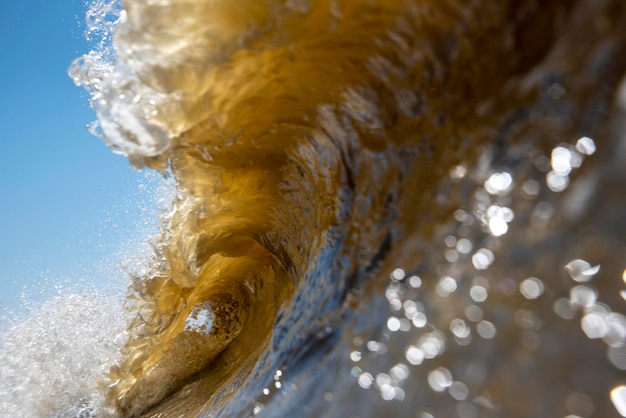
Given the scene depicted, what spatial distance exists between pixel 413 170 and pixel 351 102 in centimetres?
40

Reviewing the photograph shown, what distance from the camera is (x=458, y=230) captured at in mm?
998

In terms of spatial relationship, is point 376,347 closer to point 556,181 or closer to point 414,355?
point 414,355

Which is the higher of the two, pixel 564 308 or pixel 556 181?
pixel 556 181

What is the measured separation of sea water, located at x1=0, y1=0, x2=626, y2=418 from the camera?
2.60ft

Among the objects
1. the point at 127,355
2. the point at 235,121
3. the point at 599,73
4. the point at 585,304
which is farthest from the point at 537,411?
the point at 127,355

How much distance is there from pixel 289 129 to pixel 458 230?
1.05 m

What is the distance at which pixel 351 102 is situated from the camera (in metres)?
1.55

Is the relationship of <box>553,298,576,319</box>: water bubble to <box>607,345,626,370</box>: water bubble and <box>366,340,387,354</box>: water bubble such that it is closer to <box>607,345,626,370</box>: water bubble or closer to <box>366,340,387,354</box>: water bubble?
<box>607,345,626,370</box>: water bubble

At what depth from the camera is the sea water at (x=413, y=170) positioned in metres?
0.79

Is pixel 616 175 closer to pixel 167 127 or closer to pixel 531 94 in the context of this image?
pixel 531 94

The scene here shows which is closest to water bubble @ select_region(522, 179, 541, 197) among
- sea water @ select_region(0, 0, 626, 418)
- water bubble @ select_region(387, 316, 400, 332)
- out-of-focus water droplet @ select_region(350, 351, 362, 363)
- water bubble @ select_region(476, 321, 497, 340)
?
sea water @ select_region(0, 0, 626, 418)

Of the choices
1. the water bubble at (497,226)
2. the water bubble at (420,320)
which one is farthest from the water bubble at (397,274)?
the water bubble at (497,226)

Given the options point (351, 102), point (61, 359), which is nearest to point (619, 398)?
point (351, 102)

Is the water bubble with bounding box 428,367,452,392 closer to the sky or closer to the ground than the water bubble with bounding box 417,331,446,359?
closer to the ground
